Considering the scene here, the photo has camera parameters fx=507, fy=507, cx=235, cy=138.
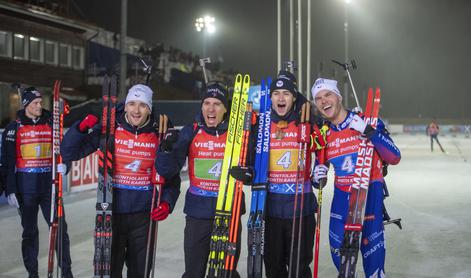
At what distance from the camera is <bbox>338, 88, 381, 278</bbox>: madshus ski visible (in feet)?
13.9

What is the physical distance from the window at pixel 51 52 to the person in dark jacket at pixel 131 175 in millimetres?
27123

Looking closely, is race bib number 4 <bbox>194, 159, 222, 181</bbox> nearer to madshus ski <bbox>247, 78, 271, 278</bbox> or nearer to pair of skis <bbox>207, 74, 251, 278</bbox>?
pair of skis <bbox>207, 74, 251, 278</bbox>

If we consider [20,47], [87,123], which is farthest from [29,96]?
[20,47]

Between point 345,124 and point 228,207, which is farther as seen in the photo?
point 345,124

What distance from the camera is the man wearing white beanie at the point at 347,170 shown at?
437 centimetres

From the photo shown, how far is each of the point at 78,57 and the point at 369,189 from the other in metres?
30.2

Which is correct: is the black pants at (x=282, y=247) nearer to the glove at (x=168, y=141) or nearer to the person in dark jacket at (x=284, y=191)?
the person in dark jacket at (x=284, y=191)

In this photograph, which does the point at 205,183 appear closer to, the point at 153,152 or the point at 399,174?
the point at 153,152

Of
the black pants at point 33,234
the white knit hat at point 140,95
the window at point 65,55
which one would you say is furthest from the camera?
the window at point 65,55

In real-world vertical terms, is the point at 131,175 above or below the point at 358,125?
below

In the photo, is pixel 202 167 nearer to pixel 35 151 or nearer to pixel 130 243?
pixel 130 243

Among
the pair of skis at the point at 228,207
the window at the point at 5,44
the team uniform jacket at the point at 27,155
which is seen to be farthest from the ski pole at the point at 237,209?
the window at the point at 5,44

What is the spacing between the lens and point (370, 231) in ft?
14.4

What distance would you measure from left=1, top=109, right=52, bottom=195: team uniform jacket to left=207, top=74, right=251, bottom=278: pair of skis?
2.47 m
